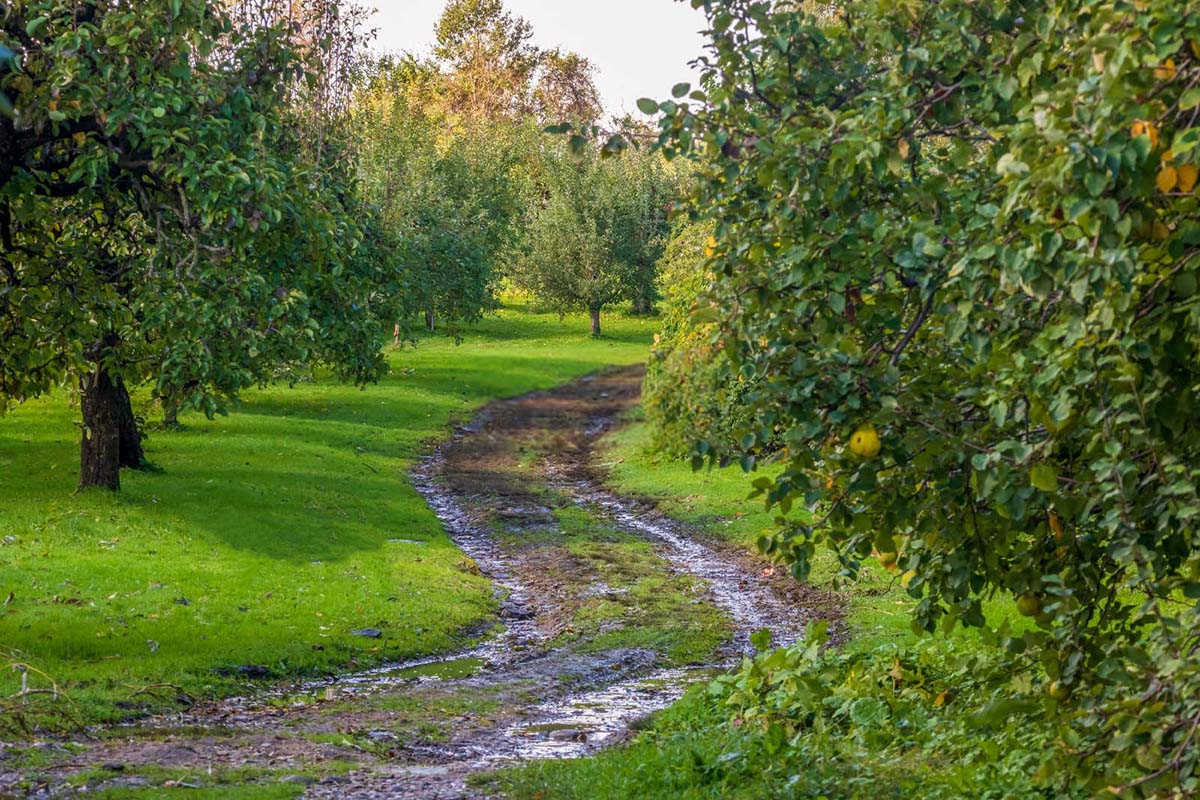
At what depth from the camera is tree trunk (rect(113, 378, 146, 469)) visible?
2509cm

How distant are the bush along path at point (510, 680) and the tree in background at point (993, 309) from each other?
524cm

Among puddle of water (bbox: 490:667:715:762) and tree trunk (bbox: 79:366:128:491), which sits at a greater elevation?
tree trunk (bbox: 79:366:128:491)

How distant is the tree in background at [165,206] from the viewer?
41.9ft

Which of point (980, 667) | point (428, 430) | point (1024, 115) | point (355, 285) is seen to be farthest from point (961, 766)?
point (428, 430)

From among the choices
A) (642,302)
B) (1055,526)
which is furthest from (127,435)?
(642,302)

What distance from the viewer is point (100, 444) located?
77.4 feet

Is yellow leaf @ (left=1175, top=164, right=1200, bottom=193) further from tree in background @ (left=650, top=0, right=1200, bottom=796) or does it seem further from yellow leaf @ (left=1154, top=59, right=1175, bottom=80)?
yellow leaf @ (left=1154, top=59, right=1175, bottom=80)

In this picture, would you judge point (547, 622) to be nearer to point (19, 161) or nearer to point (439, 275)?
point (19, 161)

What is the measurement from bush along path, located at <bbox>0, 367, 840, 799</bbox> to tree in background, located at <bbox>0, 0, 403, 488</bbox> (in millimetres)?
3686

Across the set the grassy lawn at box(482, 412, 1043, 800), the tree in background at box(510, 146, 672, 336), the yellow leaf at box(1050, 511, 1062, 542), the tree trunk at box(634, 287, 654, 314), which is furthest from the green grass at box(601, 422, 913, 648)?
the tree trunk at box(634, 287, 654, 314)

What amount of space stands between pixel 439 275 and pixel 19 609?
36934mm

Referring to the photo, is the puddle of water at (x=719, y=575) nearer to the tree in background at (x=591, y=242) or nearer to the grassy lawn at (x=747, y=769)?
the grassy lawn at (x=747, y=769)

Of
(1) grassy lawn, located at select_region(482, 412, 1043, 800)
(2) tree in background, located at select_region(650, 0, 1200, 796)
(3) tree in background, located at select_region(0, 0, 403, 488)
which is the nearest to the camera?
(2) tree in background, located at select_region(650, 0, 1200, 796)

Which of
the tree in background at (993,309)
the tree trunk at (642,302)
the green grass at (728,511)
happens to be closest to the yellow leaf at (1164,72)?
the tree in background at (993,309)
